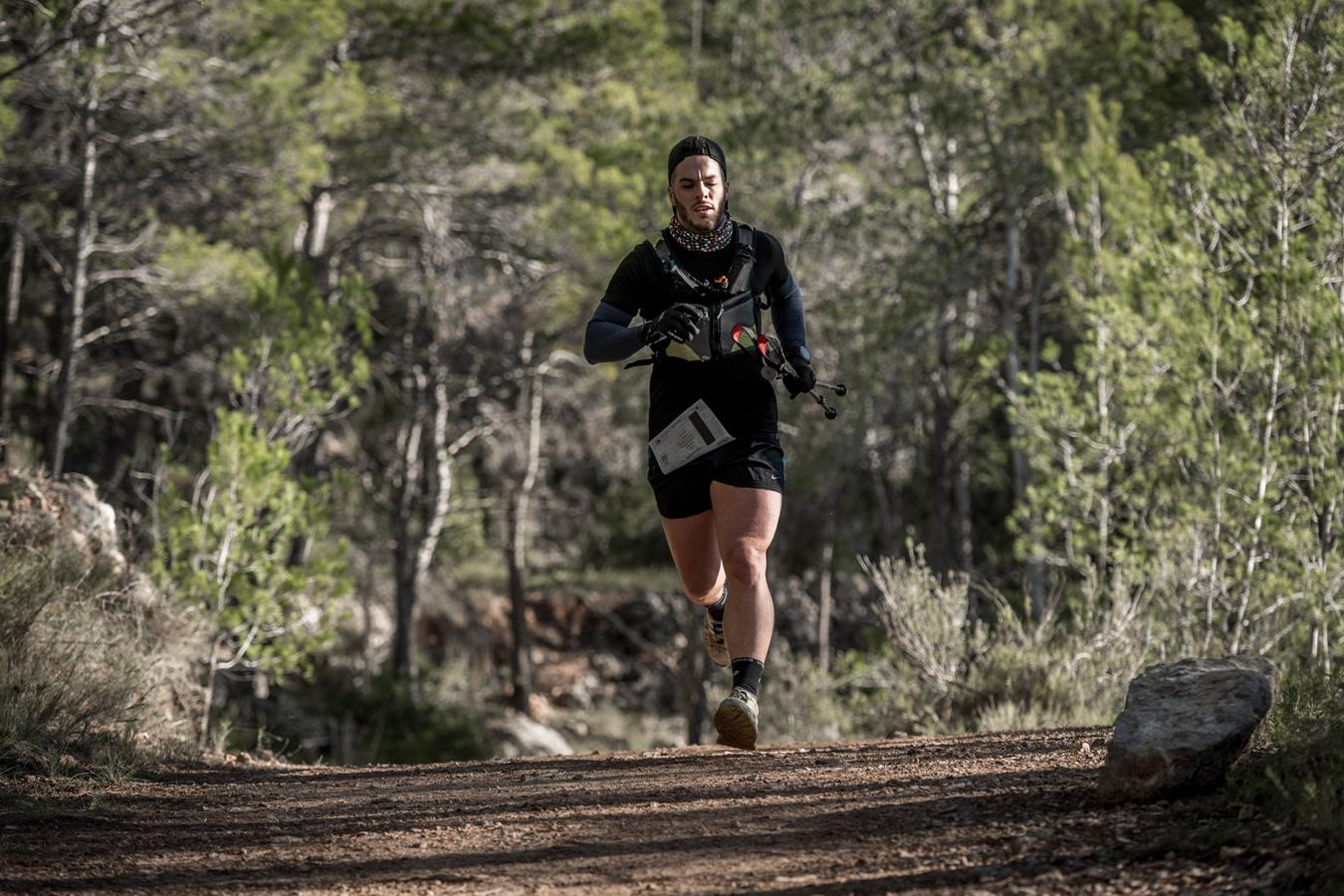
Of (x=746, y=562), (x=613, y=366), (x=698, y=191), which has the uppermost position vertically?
(x=613, y=366)

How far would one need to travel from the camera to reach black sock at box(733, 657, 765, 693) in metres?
5.30

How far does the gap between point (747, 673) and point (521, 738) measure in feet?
55.5

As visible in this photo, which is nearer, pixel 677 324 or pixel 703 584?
pixel 677 324

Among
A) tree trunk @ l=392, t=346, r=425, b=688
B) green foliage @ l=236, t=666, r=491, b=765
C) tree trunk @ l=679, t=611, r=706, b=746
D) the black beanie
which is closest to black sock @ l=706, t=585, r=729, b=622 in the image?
the black beanie

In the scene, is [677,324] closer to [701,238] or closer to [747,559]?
[701,238]

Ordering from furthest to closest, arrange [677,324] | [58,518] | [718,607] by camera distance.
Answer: [58,518] < [718,607] < [677,324]

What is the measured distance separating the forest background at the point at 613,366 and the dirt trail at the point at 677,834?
3.57ft

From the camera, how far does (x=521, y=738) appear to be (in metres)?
21.7

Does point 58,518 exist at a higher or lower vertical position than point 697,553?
higher

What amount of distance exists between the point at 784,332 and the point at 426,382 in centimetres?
1916

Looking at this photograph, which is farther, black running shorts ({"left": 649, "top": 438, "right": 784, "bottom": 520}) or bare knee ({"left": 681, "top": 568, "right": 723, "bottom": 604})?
bare knee ({"left": 681, "top": 568, "right": 723, "bottom": 604})

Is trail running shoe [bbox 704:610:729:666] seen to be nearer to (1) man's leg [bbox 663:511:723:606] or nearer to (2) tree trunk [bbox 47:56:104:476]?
(1) man's leg [bbox 663:511:723:606]

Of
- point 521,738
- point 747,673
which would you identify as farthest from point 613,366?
point 747,673

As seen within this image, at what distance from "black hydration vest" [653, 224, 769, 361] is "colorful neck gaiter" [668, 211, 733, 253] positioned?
5 cm
